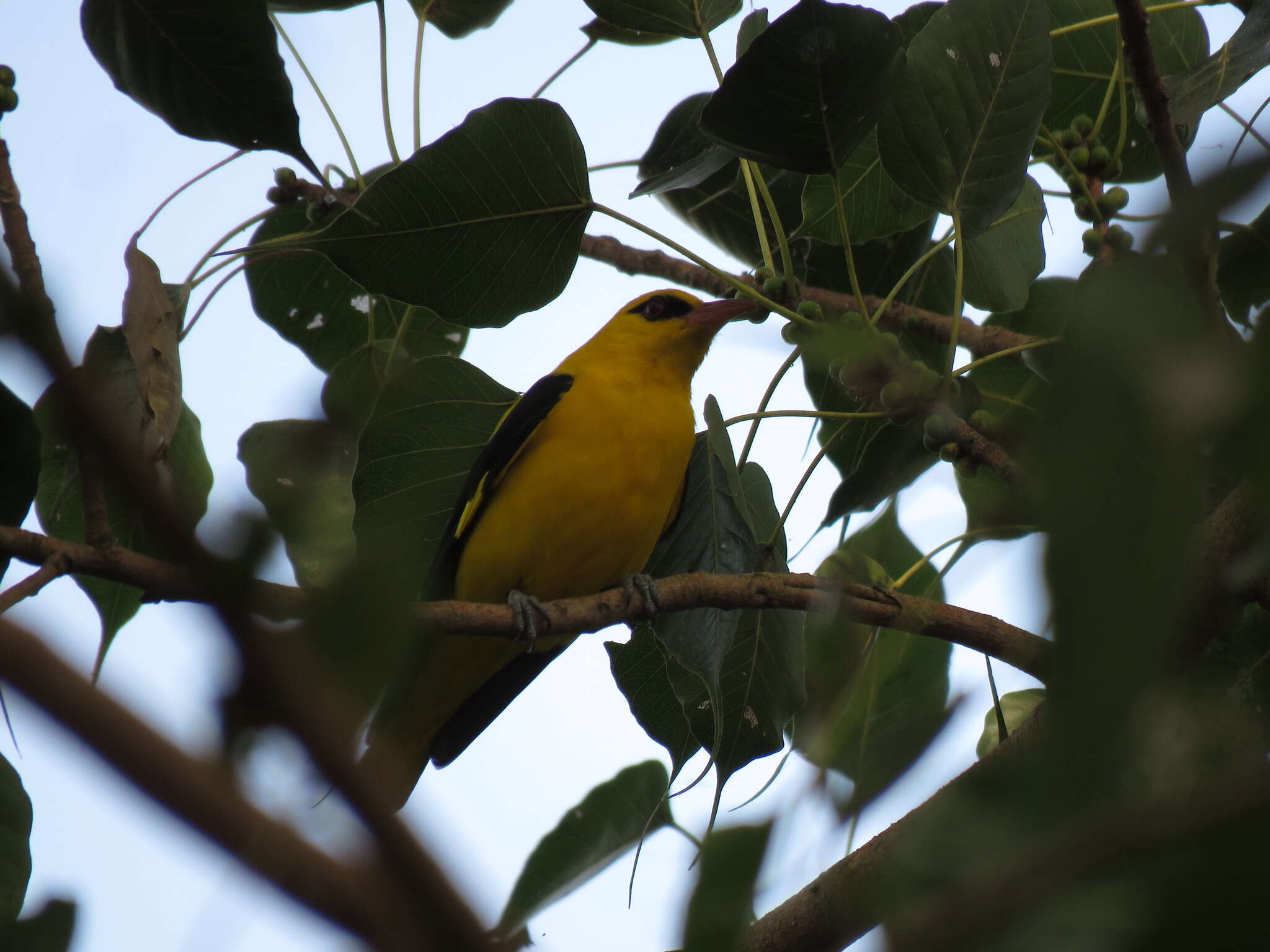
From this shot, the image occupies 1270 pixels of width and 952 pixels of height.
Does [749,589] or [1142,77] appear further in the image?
[749,589]

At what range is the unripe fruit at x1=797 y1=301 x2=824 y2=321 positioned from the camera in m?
2.65

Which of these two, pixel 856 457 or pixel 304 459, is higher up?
pixel 856 457

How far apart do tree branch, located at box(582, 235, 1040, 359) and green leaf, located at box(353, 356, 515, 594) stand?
725mm

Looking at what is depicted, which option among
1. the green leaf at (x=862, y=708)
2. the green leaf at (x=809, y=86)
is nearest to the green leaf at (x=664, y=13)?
the green leaf at (x=809, y=86)

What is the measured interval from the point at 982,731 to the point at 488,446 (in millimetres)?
1710

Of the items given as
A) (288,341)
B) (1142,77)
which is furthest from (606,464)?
(1142,77)

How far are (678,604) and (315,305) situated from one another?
2238mm

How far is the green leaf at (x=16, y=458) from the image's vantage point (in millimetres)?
2012

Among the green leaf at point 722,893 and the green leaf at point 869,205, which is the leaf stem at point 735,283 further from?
the green leaf at point 722,893

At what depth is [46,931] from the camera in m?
0.76

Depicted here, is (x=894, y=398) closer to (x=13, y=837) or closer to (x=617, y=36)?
(x=13, y=837)

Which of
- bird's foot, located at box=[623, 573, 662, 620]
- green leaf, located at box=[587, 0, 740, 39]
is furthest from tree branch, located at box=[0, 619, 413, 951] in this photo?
green leaf, located at box=[587, 0, 740, 39]

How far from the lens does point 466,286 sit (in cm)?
303

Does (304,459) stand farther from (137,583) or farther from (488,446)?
(488,446)
